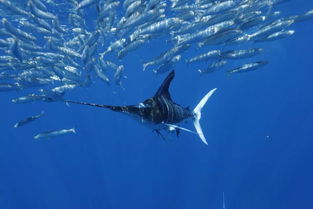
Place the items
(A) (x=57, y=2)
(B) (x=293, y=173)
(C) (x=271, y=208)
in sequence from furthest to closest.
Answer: (B) (x=293, y=173)
(C) (x=271, y=208)
(A) (x=57, y=2)

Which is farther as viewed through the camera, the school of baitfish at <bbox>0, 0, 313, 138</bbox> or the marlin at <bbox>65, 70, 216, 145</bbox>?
the school of baitfish at <bbox>0, 0, 313, 138</bbox>

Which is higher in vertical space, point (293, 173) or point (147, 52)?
point (147, 52)

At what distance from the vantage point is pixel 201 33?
8.20 meters

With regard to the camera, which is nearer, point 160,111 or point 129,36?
point 160,111

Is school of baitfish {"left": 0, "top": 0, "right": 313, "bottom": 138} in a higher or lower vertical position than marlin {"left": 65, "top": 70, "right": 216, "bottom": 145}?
higher

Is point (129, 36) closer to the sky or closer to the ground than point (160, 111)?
closer to the sky

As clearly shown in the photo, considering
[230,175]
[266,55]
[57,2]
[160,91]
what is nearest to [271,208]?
[230,175]

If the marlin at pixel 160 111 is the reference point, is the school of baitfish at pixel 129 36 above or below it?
above

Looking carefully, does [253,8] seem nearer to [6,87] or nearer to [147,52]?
[6,87]

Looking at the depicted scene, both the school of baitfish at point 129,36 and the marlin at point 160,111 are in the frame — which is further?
the school of baitfish at point 129,36

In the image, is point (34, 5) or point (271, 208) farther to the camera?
point (271, 208)

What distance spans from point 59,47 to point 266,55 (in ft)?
108

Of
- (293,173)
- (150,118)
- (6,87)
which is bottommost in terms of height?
(293,173)

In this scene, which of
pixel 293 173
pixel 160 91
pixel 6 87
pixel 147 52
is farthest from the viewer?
pixel 147 52
